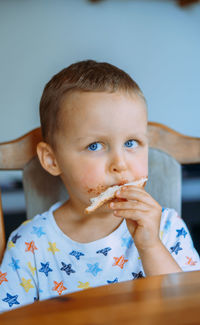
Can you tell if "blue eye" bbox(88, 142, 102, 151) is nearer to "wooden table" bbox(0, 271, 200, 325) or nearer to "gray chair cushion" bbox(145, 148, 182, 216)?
"gray chair cushion" bbox(145, 148, 182, 216)

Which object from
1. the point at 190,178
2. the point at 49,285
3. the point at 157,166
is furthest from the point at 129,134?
the point at 190,178

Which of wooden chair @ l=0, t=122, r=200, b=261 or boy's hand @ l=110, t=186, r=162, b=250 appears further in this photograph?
wooden chair @ l=0, t=122, r=200, b=261

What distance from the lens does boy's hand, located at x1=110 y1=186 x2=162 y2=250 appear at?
876mm

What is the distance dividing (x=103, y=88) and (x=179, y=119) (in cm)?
191

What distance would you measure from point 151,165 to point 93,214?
240mm

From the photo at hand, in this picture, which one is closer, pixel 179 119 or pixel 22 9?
pixel 22 9

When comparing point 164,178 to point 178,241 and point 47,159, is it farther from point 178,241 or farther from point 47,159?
point 47,159

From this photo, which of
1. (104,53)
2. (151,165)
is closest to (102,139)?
(151,165)

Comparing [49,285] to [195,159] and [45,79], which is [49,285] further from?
[45,79]

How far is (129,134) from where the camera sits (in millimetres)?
934

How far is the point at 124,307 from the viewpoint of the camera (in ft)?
1.50

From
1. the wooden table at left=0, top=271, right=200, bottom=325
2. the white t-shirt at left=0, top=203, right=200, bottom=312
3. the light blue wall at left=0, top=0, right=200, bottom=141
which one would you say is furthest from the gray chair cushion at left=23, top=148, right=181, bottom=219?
the light blue wall at left=0, top=0, right=200, bottom=141

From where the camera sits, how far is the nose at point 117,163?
3.00 ft

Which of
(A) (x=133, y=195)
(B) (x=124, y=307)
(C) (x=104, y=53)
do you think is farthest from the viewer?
(C) (x=104, y=53)
